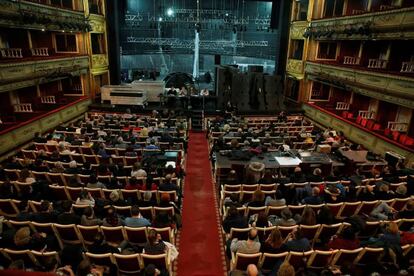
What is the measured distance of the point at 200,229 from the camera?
7.06 m

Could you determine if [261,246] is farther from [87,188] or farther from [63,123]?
[63,123]

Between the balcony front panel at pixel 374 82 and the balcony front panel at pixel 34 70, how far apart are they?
528 inches

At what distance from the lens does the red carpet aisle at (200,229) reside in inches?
232

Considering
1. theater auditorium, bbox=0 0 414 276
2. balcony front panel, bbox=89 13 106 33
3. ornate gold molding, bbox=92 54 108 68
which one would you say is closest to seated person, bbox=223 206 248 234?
theater auditorium, bbox=0 0 414 276

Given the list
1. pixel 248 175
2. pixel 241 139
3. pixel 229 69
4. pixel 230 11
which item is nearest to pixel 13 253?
pixel 248 175

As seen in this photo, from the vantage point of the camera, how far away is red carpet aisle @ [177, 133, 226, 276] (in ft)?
19.3

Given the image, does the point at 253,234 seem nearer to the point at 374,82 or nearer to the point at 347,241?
the point at 347,241

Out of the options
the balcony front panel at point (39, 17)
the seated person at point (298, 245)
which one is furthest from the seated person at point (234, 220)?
the balcony front panel at point (39, 17)

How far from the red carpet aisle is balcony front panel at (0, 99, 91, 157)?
633 centimetres

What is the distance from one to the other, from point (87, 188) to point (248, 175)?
4052 mm

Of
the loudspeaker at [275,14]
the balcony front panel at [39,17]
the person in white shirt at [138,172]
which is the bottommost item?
the person in white shirt at [138,172]

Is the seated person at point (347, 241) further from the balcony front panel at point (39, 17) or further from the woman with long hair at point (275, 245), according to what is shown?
the balcony front panel at point (39, 17)

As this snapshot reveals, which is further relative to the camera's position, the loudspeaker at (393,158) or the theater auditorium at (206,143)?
the loudspeaker at (393,158)

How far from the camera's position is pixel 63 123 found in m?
14.7
